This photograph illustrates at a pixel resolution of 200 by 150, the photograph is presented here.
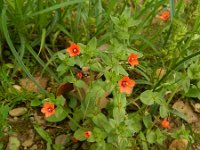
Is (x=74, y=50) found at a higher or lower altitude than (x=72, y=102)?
higher

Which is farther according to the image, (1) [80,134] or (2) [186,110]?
(2) [186,110]

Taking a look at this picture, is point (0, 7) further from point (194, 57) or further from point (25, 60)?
point (194, 57)

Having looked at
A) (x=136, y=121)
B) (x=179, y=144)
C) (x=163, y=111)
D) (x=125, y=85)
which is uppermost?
(x=125, y=85)

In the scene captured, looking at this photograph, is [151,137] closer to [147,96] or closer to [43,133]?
[147,96]

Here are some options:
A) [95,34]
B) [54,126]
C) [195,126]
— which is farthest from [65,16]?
[195,126]

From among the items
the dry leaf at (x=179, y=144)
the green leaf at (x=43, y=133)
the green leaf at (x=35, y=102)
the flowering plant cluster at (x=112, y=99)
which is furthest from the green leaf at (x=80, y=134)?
the dry leaf at (x=179, y=144)

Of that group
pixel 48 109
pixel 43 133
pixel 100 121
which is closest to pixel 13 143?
pixel 43 133

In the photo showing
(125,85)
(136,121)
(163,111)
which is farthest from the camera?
(136,121)
